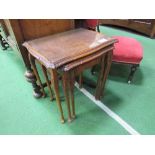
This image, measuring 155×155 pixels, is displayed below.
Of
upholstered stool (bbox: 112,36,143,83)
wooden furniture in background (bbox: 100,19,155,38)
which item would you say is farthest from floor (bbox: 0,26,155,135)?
wooden furniture in background (bbox: 100,19,155,38)

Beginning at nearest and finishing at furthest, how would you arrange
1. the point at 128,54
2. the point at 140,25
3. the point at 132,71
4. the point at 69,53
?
the point at 69,53 < the point at 128,54 < the point at 132,71 < the point at 140,25

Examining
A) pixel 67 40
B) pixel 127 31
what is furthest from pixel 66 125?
pixel 127 31

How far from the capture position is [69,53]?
907 millimetres

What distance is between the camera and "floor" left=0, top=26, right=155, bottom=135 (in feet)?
4.13

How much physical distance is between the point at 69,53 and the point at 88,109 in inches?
28.4

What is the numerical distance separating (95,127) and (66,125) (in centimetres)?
26

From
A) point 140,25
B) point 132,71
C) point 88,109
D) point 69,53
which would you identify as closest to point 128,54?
point 132,71

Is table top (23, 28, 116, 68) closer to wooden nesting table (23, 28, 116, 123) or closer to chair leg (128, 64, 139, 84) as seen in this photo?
wooden nesting table (23, 28, 116, 123)

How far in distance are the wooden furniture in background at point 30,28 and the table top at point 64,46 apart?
58mm

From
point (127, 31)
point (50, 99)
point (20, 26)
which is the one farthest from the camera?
point (127, 31)

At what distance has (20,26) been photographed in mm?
1023

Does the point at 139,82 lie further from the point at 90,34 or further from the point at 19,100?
the point at 19,100

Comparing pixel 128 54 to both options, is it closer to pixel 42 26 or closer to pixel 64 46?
pixel 64 46

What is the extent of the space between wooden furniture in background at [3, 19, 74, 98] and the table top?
6 cm
